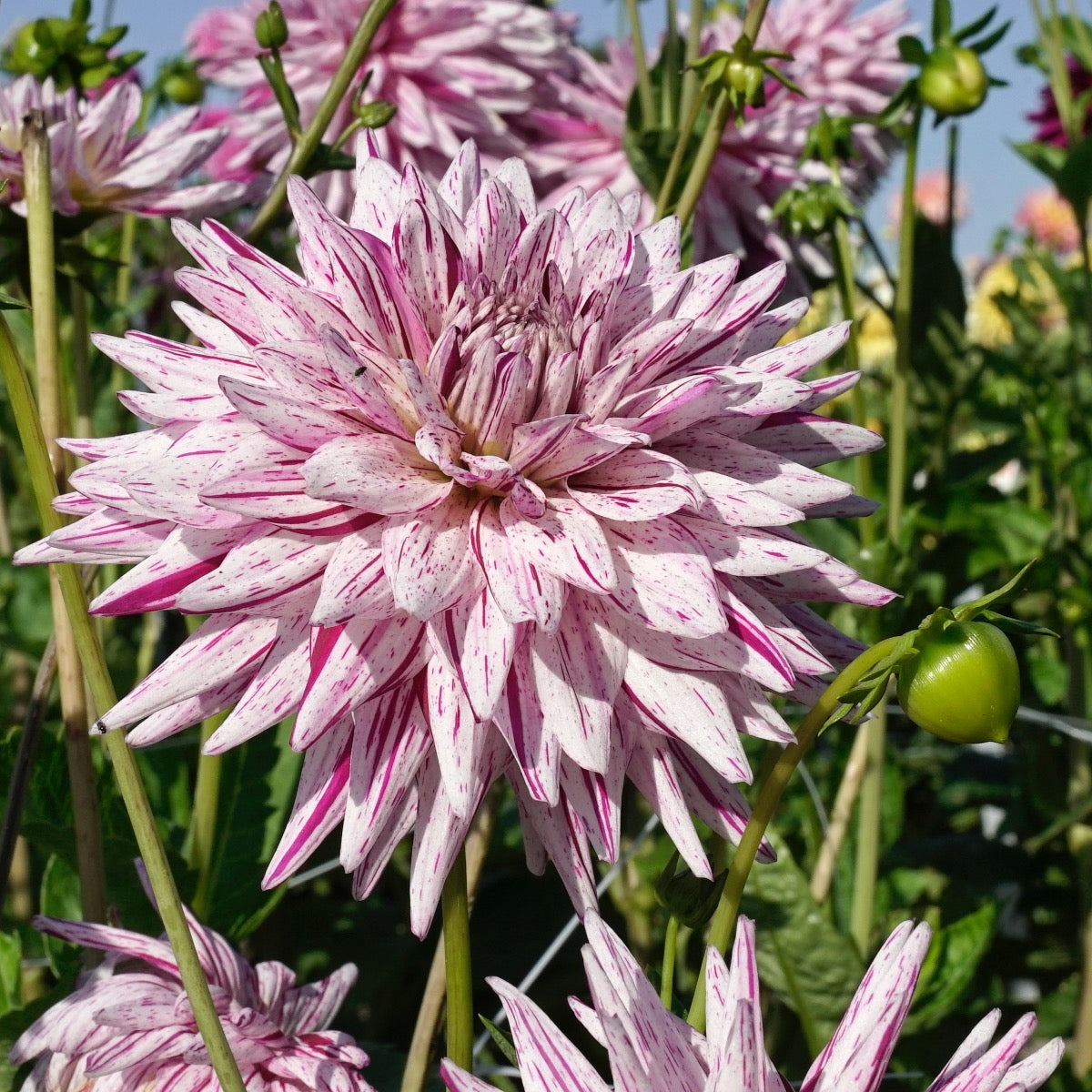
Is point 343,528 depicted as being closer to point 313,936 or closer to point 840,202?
point 840,202

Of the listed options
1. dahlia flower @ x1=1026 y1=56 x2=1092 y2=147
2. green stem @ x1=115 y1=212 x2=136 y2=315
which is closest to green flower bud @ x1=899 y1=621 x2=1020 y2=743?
green stem @ x1=115 y1=212 x2=136 y2=315

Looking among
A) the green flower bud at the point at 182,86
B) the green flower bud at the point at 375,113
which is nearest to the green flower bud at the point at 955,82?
the green flower bud at the point at 375,113

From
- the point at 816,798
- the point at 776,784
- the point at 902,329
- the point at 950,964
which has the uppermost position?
the point at 902,329

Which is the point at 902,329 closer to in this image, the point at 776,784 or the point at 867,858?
the point at 867,858

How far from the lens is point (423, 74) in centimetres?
124

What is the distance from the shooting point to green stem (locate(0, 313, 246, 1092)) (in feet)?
1.57

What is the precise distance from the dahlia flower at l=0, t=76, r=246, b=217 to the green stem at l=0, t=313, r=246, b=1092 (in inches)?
14.9

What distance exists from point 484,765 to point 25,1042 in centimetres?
25

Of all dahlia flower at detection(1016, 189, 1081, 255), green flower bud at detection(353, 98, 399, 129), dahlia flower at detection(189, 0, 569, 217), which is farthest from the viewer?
dahlia flower at detection(1016, 189, 1081, 255)

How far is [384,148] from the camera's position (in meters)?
1.20

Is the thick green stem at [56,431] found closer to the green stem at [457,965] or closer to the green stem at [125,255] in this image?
the green stem at [457,965]

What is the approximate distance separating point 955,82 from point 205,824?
0.73 meters

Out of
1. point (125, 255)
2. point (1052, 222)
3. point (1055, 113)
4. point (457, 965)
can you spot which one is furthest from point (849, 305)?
point (1052, 222)

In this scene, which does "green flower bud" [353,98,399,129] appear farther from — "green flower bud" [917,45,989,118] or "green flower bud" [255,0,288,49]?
"green flower bud" [917,45,989,118]
